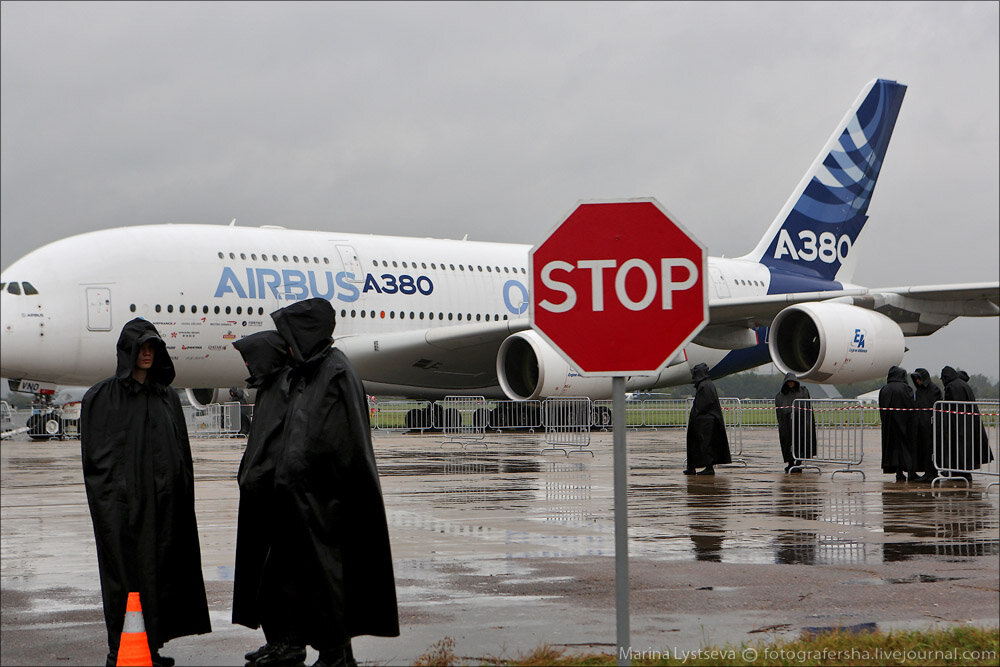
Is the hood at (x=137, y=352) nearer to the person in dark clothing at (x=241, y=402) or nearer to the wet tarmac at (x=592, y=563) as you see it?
the wet tarmac at (x=592, y=563)

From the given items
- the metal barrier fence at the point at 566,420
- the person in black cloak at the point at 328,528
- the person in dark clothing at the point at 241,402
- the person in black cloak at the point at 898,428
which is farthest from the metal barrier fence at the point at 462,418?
the person in black cloak at the point at 328,528

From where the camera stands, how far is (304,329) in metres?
4.77

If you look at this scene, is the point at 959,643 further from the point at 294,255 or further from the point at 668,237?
the point at 294,255

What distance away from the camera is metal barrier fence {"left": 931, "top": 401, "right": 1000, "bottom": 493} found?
1262 cm

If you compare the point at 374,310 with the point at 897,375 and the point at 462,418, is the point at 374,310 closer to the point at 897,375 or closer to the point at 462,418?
the point at 462,418

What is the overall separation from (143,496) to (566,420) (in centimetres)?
1642

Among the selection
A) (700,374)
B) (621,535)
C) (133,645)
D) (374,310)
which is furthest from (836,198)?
(133,645)

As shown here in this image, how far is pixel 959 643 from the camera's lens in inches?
183

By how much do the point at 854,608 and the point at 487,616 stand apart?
1.74 metres

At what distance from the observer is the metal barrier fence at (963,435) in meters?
12.6

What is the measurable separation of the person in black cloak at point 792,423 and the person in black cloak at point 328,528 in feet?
36.1

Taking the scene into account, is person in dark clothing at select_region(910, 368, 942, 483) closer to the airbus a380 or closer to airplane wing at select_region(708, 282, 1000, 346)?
the airbus a380

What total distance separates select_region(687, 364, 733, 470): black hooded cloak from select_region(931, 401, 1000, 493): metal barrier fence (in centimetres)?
244

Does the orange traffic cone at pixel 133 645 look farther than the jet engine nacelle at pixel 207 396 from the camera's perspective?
No
